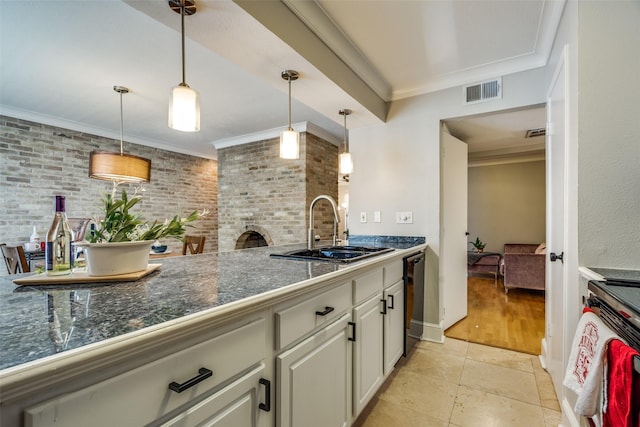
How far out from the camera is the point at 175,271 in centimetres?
129

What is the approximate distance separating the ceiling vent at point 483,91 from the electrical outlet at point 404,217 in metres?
1.13

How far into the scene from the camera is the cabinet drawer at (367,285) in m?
1.51

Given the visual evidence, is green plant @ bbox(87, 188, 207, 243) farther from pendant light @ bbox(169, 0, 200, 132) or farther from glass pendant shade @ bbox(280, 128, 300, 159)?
glass pendant shade @ bbox(280, 128, 300, 159)

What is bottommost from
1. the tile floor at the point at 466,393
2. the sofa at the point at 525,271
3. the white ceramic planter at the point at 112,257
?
the tile floor at the point at 466,393

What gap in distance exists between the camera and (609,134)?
52.2 inches

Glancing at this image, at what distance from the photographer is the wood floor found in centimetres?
269

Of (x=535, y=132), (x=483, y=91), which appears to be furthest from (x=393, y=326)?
(x=535, y=132)

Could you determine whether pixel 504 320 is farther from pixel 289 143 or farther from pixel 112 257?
pixel 112 257

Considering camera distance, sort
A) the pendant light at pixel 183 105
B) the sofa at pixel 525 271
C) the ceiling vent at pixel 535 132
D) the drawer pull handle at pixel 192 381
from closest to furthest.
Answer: the drawer pull handle at pixel 192 381 < the pendant light at pixel 183 105 < the ceiling vent at pixel 535 132 < the sofa at pixel 525 271

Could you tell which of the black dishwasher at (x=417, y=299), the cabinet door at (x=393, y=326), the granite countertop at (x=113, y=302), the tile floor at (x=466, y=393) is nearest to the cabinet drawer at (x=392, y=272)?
the cabinet door at (x=393, y=326)

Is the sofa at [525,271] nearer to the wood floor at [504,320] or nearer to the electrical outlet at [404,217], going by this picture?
the wood floor at [504,320]

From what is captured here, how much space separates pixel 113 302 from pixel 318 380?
801 mm

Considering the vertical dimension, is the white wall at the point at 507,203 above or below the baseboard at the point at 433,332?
above

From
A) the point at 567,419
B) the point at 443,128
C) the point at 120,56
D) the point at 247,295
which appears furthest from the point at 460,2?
the point at 120,56
